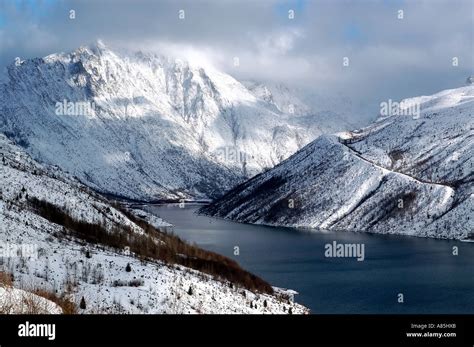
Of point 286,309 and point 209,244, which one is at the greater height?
point 209,244

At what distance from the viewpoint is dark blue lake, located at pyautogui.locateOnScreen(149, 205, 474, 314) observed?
303 feet

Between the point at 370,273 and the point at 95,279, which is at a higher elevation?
the point at 370,273

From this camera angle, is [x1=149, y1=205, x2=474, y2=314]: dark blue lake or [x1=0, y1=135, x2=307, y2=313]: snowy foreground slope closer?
[x1=0, y1=135, x2=307, y2=313]: snowy foreground slope

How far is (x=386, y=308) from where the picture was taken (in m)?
88.3

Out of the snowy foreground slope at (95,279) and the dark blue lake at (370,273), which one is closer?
the snowy foreground slope at (95,279)

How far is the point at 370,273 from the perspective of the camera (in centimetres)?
12612

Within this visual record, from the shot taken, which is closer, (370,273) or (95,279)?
(95,279)

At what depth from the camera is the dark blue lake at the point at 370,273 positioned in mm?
92400
